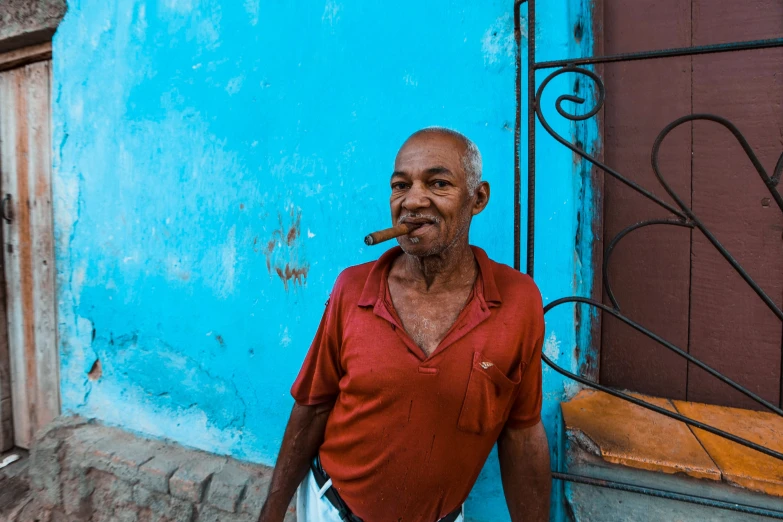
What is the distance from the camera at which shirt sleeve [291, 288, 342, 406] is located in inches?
44.2

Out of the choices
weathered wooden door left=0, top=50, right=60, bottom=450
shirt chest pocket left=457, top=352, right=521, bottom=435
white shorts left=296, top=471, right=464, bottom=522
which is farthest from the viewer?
weathered wooden door left=0, top=50, right=60, bottom=450

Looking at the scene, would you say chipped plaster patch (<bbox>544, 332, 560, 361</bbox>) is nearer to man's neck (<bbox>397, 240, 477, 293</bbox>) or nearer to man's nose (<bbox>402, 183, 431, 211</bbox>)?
man's neck (<bbox>397, 240, 477, 293</bbox>)

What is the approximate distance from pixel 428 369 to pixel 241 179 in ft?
4.23

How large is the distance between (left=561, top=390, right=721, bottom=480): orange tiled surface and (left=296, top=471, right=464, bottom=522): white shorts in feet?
1.67

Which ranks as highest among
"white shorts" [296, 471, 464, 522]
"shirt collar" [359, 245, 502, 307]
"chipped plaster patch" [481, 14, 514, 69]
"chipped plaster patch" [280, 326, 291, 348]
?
"chipped plaster patch" [481, 14, 514, 69]

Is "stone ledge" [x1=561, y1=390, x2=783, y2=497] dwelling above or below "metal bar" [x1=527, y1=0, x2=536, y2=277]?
below

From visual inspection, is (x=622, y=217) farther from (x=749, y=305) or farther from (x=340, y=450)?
(x=340, y=450)

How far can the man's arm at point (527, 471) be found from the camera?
3.67ft

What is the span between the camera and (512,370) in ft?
3.37

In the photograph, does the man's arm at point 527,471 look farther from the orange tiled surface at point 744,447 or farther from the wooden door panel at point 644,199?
the wooden door panel at point 644,199

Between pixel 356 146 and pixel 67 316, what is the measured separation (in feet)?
6.25

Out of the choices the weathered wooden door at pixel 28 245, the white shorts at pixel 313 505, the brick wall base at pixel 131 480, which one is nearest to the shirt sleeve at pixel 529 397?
the white shorts at pixel 313 505

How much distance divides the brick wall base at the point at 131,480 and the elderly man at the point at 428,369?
75 cm

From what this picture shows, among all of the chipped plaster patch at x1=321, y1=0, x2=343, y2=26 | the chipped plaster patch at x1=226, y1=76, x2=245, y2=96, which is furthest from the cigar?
the chipped plaster patch at x1=226, y1=76, x2=245, y2=96
